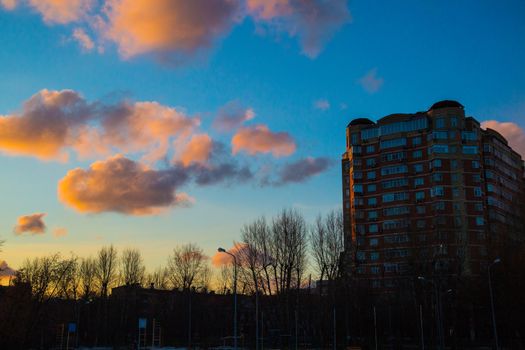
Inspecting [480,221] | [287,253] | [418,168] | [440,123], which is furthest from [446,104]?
[287,253]

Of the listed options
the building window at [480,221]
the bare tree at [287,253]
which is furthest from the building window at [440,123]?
the bare tree at [287,253]

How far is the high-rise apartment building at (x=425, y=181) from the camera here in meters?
109

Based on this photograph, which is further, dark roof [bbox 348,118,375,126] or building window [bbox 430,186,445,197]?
dark roof [bbox 348,118,375,126]

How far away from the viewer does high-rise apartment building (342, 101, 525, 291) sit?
108750 mm

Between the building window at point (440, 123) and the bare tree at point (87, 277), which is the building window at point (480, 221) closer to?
the building window at point (440, 123)

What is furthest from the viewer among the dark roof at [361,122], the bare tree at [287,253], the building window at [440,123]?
the dark roof at [361,122]

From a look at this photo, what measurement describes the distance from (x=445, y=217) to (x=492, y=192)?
13.8 m

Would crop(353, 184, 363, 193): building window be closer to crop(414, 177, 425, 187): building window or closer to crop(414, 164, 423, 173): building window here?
crop(414, 177, 425, 187): building window

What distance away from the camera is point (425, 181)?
371 ft

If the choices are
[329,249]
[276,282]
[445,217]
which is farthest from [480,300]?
[445,217]

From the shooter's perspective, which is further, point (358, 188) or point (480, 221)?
point (358, 188)

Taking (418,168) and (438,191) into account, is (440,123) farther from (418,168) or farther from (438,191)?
(438,191)

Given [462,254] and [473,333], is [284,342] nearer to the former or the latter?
[462,254]

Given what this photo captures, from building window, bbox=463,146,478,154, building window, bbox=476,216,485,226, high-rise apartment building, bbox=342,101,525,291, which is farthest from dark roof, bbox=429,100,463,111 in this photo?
building window, bbox=476,216,485,226
